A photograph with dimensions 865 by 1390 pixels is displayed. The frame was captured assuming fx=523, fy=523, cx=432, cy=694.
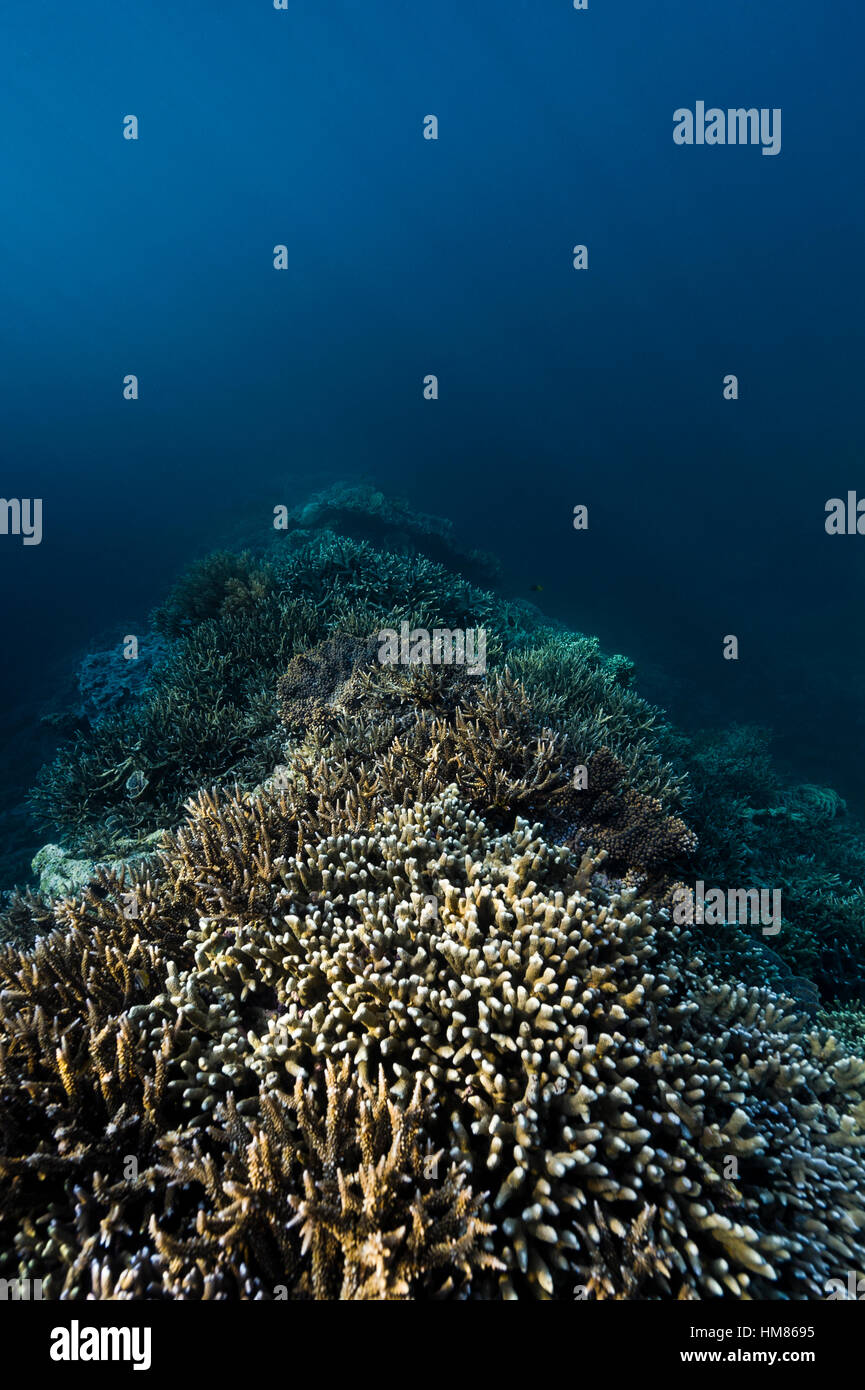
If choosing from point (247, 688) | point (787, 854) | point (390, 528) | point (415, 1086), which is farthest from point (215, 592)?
point (787, 854)

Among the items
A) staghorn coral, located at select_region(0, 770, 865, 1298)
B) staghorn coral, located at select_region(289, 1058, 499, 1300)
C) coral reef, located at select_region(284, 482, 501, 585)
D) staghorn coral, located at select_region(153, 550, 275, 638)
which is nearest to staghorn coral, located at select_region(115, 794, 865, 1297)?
staghorn coral, located at select_region(0, 770, 865, 1298)

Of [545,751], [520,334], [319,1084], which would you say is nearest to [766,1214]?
[319,1084]

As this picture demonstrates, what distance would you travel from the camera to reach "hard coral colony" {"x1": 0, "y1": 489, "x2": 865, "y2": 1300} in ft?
6.04

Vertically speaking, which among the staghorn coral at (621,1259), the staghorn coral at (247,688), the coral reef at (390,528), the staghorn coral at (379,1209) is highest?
the coral reef at (390,528)

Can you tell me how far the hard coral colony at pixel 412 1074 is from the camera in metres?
1.84

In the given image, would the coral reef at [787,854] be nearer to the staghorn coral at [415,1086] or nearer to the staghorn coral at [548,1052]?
the staghorn coral at [548,1052]

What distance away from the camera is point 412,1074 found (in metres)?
2.30

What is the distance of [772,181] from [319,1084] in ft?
499

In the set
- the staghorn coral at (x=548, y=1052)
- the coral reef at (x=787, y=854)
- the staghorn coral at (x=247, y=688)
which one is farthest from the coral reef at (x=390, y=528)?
the staghorn coral at (x=548, y=1052)

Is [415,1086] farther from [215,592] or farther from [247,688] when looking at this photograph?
[215,592]

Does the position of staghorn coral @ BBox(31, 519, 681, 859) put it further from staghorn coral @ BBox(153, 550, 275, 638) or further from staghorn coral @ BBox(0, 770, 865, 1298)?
staghorn coral @ BBox(0, 770, 865, 1298)

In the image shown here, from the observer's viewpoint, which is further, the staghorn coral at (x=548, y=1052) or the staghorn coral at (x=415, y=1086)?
the staghorn coral at (x=548, y=1052)
